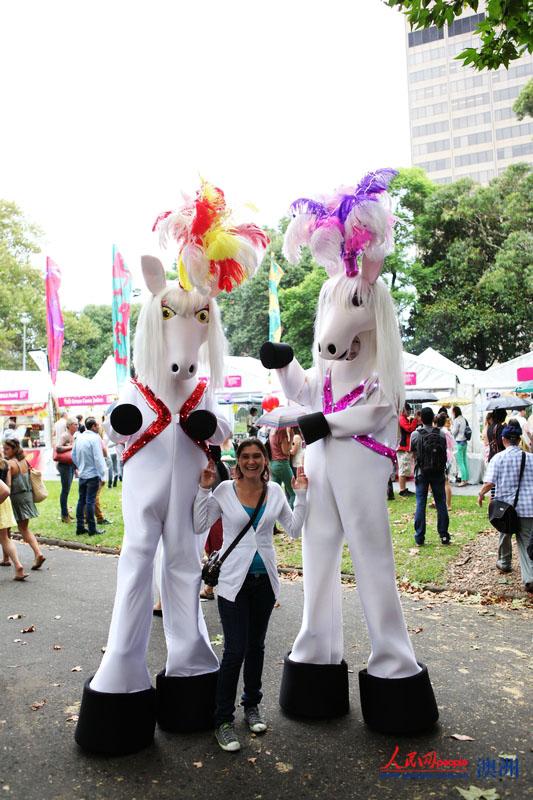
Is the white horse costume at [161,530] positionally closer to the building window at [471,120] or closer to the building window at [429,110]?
the building window at [471,120]

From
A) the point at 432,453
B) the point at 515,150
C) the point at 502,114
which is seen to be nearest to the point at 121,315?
the point at 432,453

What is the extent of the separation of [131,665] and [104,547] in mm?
5808

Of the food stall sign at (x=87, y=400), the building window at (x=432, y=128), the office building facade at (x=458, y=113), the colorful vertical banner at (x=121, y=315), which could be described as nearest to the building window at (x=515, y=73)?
the office building facade at (x=458, y=113)

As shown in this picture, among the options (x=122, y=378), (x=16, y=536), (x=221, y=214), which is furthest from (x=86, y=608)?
(x=122, y=378)

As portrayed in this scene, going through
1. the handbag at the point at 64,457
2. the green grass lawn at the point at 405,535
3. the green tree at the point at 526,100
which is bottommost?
the green grass lawn at the point at 405,535

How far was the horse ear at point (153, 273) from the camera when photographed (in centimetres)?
357

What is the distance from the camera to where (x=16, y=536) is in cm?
1015

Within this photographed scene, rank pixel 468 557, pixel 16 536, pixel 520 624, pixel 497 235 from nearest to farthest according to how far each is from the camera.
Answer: pixel 520 624, pixel 468 557, pixel 16 536, pixel 497 235

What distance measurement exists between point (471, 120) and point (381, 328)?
79.2m

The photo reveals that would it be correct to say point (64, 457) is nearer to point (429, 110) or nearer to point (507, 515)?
point (507, 515)

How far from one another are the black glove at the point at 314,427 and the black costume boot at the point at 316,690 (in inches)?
48.2

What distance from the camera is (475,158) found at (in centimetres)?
7281

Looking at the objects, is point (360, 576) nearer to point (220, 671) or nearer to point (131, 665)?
point (220, 671)

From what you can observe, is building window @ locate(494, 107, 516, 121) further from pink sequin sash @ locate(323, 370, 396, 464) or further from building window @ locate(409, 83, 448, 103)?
pink sequin sash @ locate(323, 370, 396, 464)
